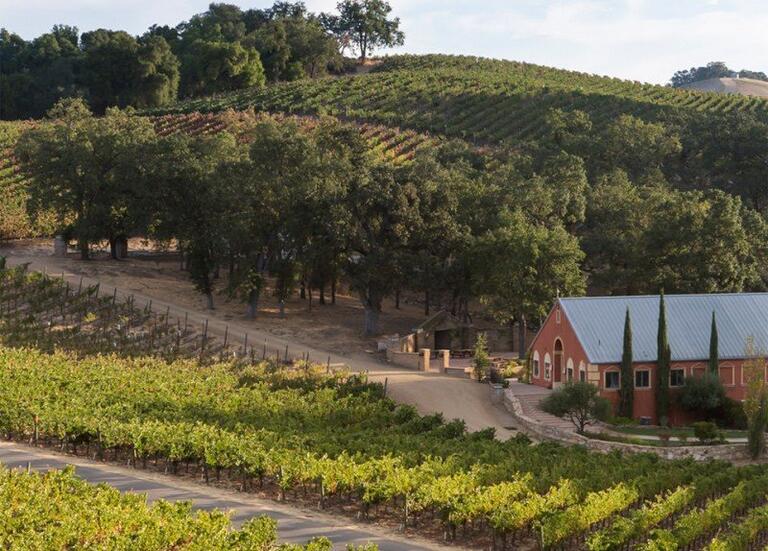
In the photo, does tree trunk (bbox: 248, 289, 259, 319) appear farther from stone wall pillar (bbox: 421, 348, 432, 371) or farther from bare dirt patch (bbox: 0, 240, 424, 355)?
stone wall pillar (bbox: 421, 348, 432, 371)

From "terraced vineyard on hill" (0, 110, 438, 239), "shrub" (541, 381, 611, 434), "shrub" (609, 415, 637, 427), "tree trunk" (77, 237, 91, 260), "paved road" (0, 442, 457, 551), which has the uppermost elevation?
"terraced vineyard on hill" (0, 110, 438, 239)

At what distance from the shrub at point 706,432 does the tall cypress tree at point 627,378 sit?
4518 millimetres

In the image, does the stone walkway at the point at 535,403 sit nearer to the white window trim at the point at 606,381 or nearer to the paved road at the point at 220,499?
the white window trim at the point at 606,381

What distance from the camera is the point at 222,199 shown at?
6481 centimetres

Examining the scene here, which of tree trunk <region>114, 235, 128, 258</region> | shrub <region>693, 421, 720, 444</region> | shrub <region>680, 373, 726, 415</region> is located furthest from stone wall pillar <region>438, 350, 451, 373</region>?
tree trunk <region>114, 235, 128, 258</region>

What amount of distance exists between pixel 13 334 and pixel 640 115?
73510 millimetres

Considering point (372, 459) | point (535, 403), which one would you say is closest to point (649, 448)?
point (535, 403)

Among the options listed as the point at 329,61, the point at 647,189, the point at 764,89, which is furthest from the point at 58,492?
the point at 764,89

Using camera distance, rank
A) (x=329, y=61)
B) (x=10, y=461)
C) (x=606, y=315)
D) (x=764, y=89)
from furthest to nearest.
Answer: (x=764, y=89), (x=329, y=61), (x=606, y=315), (x=10, y=461)

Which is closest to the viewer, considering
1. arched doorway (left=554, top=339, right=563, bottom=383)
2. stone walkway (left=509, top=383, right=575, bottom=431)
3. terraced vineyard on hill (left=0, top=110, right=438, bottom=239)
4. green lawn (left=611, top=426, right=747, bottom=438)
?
green lawn (left=611, top=426, right=747, bottom=438)

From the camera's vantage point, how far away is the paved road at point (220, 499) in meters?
30.7

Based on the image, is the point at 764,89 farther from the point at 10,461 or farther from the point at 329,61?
the point at 10,461

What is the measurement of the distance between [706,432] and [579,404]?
5151 mm

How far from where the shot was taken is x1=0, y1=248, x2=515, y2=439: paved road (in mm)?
51594
